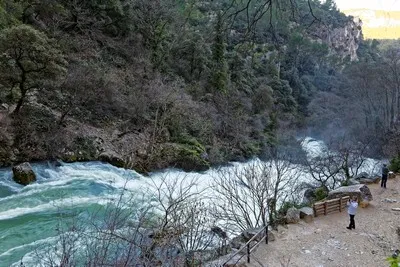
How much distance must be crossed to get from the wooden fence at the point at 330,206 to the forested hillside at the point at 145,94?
626cm

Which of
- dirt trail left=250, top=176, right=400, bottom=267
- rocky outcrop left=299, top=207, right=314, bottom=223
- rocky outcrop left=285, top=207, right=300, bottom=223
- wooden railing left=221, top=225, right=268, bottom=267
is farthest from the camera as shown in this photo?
rocky outcrop left=299, top=207, right=314, bottom=223

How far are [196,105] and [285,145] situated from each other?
7.82 meters

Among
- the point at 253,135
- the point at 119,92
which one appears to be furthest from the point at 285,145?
the point at 119,92

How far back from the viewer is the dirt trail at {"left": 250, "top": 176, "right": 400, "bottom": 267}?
9.18 m

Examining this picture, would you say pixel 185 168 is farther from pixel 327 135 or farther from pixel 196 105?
pixel 327 135

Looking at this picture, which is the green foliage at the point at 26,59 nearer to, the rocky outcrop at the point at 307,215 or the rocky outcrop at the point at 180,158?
the rocky outcrop at the point at 180,158

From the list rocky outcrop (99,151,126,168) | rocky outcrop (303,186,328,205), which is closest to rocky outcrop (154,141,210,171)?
rocky outcrop (99,151,126,168)

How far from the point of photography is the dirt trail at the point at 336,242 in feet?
30.1

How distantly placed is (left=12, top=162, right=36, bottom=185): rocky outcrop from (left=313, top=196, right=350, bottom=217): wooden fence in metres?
10.8

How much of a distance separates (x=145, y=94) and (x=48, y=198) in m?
12.1

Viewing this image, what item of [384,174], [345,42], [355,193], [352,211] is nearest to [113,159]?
[355,193]

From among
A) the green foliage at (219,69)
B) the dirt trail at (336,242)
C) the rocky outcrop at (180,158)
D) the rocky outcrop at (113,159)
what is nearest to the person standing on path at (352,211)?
the dirt trail at (336,242)

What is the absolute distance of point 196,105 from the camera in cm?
2625

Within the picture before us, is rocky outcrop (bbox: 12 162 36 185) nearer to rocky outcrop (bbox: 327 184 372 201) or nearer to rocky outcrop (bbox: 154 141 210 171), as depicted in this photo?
rocky outcrop (bbox: 154 141 210 171)
